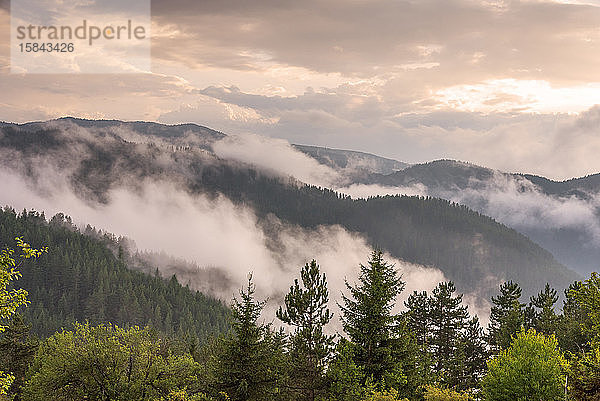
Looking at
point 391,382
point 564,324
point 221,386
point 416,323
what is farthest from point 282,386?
point 564,324

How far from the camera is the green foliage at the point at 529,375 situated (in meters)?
41.6

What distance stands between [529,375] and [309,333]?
66.9ft

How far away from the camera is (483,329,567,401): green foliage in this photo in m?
41.6

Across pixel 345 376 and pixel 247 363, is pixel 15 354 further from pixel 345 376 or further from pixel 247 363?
pixel 345 376

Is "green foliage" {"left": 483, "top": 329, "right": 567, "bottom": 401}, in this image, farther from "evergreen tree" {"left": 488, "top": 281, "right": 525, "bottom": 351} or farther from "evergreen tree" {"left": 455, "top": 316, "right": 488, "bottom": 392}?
"evergreen tree" {"left": 488, "top": 281, "right": 525, "bottom": 351}

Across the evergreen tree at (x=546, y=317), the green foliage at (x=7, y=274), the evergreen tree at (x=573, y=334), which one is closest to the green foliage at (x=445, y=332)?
the evergreen tree at (x=546, y=317)

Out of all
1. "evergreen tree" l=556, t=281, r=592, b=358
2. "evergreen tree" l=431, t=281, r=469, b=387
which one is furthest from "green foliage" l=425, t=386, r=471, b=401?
→ "evergreen tree" l=431, t=281, r=469, b=387

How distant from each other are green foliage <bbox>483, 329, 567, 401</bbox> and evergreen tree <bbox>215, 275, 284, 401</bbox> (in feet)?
69.3

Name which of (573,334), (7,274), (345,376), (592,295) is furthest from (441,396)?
(573,334)

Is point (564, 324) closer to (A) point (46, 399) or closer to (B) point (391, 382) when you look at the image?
(B) point (391, 382)

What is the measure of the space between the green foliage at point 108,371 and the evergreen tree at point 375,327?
1521cm

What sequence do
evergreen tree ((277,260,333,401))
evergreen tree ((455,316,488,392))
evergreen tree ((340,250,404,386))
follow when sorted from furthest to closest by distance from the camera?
evergreen tree ((455,316,488,392))
evergreen tree ((277,260,333,401))
evergreen tree ((340,250,404,386))

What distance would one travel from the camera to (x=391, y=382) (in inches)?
1603

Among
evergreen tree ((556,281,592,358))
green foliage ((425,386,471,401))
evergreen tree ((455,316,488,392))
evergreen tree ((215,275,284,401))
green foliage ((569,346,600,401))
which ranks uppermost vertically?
green foliage ((569,346,600,401))
